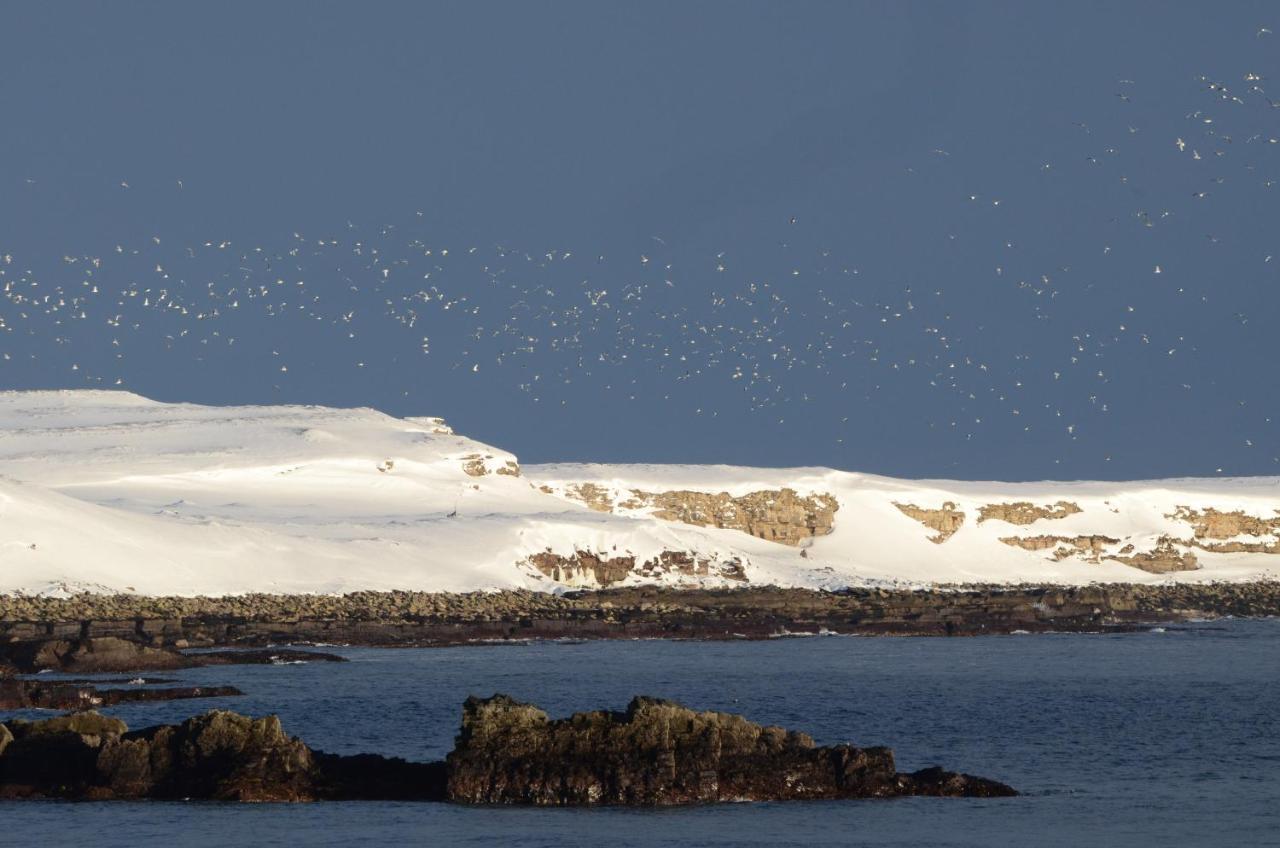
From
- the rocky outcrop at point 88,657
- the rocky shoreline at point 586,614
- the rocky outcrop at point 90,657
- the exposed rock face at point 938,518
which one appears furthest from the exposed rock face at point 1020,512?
the rocky outcrop at point 88,657

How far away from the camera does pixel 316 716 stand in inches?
1528

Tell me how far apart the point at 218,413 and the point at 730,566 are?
4259cm

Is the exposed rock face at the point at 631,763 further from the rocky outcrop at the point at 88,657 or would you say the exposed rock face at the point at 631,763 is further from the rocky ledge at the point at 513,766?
the rocky outcrop at the point at 88,657

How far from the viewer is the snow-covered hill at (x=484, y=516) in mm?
73750

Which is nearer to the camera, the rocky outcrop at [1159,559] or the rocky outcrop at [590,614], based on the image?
the rocky outcrop at [590,614]

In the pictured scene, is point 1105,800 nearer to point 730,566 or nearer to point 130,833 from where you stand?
point 130,833

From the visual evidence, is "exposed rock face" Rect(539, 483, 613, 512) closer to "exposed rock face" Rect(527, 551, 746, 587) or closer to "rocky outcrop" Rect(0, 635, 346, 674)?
"exposed rock face" Rect(527, 551, 746, 587)

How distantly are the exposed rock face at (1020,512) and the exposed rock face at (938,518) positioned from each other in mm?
1595

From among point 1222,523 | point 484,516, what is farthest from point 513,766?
point 1222,523

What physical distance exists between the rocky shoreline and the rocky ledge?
2422 centimetres

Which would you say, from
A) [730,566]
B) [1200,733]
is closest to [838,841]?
[1200,733]

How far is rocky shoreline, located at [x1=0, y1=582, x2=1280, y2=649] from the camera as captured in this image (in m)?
58.6

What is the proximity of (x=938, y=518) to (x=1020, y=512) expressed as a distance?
5.01m

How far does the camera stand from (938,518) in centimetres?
10538
